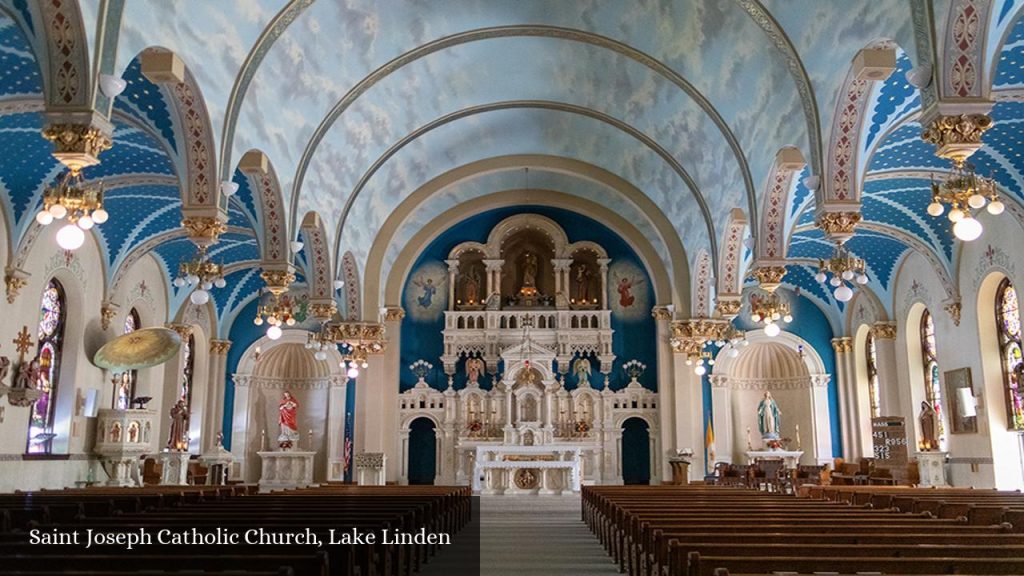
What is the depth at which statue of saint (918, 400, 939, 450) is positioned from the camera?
839 inches

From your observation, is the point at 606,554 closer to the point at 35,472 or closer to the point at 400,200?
the point at 35,472

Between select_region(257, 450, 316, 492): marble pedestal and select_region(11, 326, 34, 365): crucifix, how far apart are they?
9.47 metres

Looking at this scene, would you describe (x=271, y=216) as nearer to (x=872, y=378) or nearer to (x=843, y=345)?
(x=843, y=345)

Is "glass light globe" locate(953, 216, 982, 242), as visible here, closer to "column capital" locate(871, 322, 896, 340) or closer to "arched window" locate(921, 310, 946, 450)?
"arched window" locate(921, 310, 946, 450)

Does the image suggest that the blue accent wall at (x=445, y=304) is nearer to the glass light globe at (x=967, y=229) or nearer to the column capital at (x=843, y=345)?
the column capital at (x=843, y=345)

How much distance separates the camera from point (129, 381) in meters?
23.3

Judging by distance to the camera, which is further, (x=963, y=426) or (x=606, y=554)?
(x=963, y=426)

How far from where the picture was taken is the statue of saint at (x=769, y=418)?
2617 centimetres

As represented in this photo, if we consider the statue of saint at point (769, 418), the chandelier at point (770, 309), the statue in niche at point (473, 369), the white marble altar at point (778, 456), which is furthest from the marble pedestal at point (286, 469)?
the chandelier at point (770, 309)

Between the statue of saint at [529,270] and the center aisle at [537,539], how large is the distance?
27.5 ft

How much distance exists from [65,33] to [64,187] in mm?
1740

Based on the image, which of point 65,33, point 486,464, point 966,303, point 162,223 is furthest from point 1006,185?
point 162,223

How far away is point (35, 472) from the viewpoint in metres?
17.6

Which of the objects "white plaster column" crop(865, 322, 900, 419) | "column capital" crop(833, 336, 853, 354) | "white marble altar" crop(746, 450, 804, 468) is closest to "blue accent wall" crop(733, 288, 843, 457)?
"column capital" crop(833, 336, 853, 354)
